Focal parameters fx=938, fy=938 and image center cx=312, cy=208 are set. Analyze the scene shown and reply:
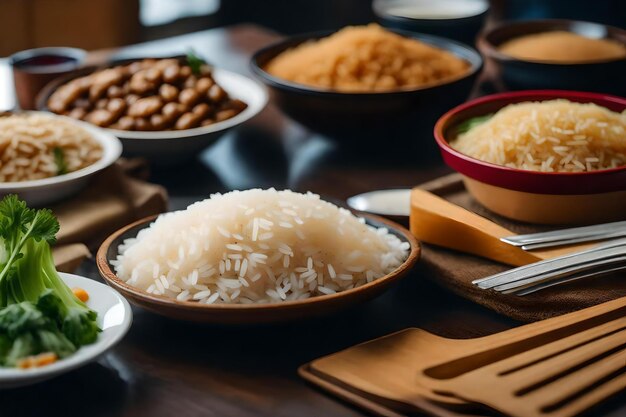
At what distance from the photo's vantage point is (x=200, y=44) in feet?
9.40

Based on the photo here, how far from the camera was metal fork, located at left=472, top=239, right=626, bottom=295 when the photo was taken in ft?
4.34

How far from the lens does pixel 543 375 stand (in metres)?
1.06

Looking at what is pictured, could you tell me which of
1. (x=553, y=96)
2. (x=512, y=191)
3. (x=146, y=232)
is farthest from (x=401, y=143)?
(x=146, y=232)

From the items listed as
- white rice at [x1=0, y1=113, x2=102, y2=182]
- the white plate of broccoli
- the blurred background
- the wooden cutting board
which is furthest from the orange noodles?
the blurred background

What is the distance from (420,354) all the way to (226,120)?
91 cm

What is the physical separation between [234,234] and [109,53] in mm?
1636

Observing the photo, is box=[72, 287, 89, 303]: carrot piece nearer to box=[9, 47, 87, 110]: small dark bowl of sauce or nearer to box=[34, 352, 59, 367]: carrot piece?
box=[34, 352, 59, 367]: carrot piece

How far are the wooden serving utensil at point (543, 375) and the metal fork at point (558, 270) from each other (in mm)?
149

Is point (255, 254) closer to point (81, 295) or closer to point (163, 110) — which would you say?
point (81, 295)

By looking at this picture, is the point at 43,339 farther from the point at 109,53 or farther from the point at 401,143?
the point at 109,53

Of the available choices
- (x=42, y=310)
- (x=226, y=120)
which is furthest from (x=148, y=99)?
(x=42, y=310)

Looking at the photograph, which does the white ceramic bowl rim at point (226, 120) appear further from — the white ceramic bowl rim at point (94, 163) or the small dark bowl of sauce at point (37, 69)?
the small dark bowl of sauce at point (37, 69)

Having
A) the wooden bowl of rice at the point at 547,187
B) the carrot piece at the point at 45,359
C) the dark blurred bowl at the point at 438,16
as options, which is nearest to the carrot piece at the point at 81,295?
the carrot piece at the point at 45,359

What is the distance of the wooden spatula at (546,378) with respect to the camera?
103cm
